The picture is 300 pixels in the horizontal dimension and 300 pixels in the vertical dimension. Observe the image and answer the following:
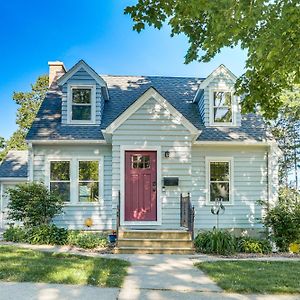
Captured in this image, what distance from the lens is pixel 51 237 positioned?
10875mm

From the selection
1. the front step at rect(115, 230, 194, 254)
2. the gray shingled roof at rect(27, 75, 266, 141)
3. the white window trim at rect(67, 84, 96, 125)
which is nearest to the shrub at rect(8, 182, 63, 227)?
the gray shingled roof at rect(27, 75, 266, 141)

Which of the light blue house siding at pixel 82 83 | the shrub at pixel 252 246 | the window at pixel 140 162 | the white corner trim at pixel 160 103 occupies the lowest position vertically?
the shrub at pixel 252 246

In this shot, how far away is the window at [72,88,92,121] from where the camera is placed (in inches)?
525

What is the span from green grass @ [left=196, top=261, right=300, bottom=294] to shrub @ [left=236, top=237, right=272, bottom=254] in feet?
8.05

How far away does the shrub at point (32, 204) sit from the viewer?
1141 centimetres

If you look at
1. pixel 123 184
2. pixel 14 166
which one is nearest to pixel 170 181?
pixel 123 184

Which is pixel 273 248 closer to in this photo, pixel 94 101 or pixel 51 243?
pixel 51 243

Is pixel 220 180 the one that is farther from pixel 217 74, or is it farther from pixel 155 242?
pixel 155 242

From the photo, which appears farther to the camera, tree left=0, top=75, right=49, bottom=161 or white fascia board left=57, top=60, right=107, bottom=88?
tree left=0, top=75, right=49, bottom=161

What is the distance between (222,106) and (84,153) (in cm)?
523

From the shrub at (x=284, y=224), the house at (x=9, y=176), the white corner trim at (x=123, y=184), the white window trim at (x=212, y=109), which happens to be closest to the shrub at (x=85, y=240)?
the white corner trim at (x=123, y=184)

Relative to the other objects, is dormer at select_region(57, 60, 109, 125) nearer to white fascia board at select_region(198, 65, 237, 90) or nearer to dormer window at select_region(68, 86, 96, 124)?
dormer window at select_region(68, 86, 96, 124)

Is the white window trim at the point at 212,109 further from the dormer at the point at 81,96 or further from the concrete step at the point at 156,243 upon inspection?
the concrete step at the point at 156,243

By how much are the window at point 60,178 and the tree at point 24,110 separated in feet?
76.1
